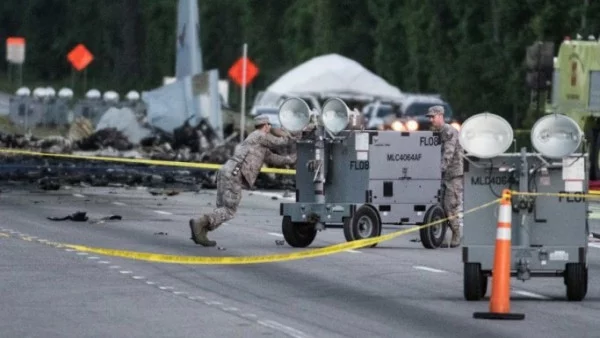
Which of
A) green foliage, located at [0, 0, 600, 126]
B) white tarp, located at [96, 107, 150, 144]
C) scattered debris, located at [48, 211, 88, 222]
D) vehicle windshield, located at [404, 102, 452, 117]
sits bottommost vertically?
scattered debris, located at [48, 211, 88, 222]

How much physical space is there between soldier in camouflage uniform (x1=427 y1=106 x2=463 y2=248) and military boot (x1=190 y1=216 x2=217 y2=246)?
9.13 ft

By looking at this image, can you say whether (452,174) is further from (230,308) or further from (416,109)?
(416,109)

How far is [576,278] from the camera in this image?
18.0m

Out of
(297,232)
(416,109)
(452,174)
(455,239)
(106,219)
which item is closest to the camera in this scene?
(297,232)

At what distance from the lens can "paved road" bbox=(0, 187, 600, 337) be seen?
15.7 metres

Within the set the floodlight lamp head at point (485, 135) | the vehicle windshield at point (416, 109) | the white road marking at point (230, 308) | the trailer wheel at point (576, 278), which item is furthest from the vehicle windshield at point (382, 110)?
the white road marking at point (230, 308)

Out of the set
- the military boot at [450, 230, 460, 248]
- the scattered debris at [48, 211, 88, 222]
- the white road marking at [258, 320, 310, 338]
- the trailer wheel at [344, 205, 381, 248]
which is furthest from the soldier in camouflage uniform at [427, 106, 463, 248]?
the white road marking at [258, 320, 310, 338]

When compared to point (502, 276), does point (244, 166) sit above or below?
above

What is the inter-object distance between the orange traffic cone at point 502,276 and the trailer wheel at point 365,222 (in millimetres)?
7976

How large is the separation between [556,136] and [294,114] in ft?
23.9

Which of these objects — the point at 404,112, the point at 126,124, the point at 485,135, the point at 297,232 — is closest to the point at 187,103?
the point at 126,124

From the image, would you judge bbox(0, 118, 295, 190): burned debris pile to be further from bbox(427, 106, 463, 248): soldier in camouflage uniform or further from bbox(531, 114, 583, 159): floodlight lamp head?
bbox(531, 114, 583, 159): floodlight lamp head

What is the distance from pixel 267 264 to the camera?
2200 centimetres

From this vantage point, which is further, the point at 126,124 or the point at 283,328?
the point at 126,124
